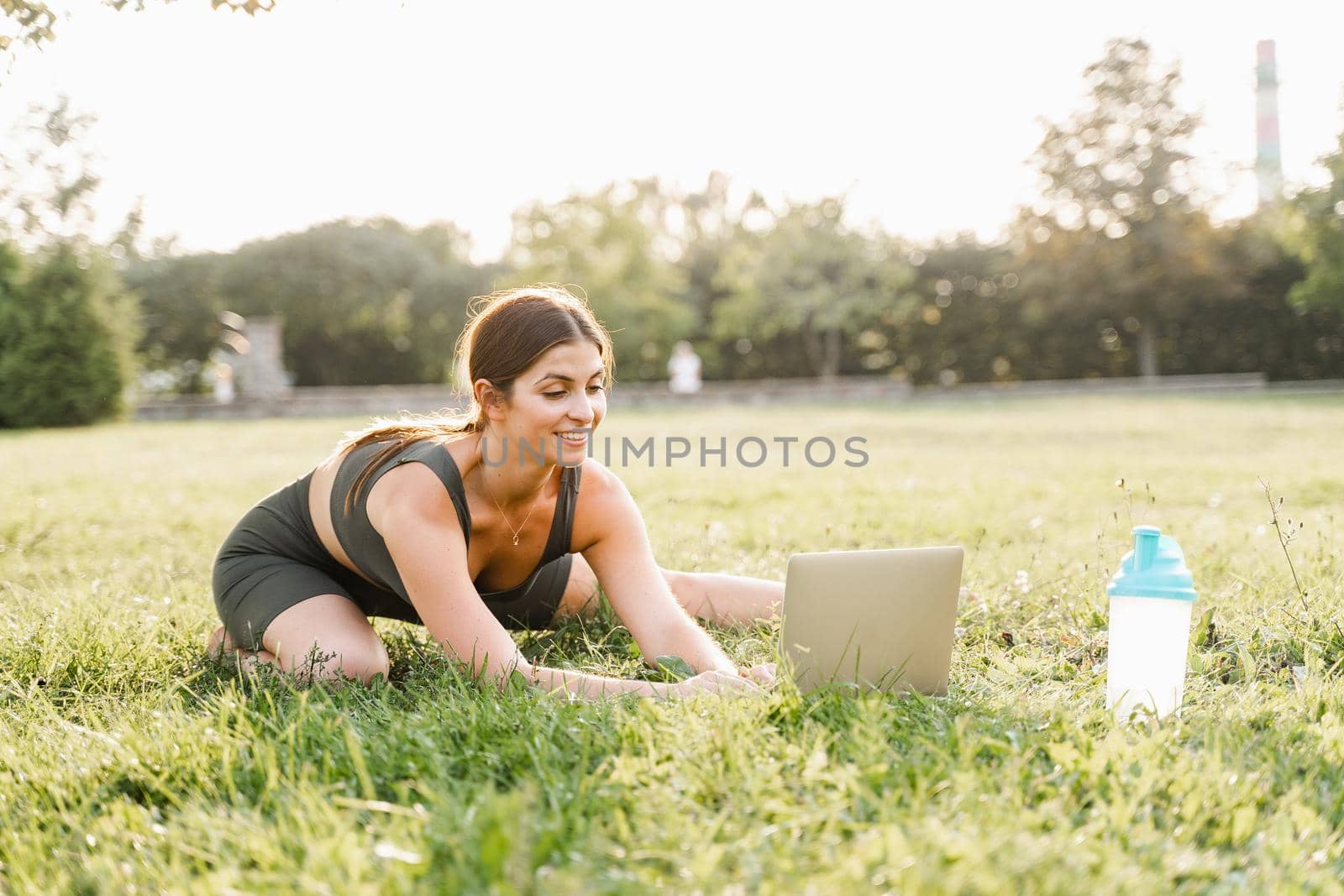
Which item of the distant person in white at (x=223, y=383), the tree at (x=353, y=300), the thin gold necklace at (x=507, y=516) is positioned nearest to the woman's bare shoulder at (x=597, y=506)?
the thin gold necklace at (x=507, y=516)

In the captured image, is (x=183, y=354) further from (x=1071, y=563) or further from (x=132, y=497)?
(x=1071, y=563)

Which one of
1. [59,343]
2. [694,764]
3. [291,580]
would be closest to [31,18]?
[291,580]

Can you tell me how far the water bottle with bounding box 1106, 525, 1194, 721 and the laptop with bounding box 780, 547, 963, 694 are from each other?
0.34m

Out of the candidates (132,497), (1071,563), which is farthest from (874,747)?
(132,497)

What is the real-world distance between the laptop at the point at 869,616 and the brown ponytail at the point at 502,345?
0.81 meters

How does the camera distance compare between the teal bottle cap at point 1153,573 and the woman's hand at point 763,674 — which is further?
the woman's hand at point 763,674

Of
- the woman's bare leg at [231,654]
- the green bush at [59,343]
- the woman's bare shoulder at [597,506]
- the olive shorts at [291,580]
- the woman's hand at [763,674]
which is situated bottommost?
the woman's bare leg at [231,654]

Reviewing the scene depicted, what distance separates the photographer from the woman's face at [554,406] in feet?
8.48

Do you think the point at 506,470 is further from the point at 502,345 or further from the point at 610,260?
the point at 610,260

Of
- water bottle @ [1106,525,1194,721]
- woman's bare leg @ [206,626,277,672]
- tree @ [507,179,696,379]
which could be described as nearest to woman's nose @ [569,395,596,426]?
woman's bare leg @ [206,626,277,672]

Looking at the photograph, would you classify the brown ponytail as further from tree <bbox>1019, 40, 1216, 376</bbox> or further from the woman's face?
tree <bbox>1019, 40, 1216, 376</bbox>

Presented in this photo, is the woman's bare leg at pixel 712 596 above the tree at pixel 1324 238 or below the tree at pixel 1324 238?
below

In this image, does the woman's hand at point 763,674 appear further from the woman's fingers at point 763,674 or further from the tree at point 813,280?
the tree at point 813,280

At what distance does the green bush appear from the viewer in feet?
53.4
